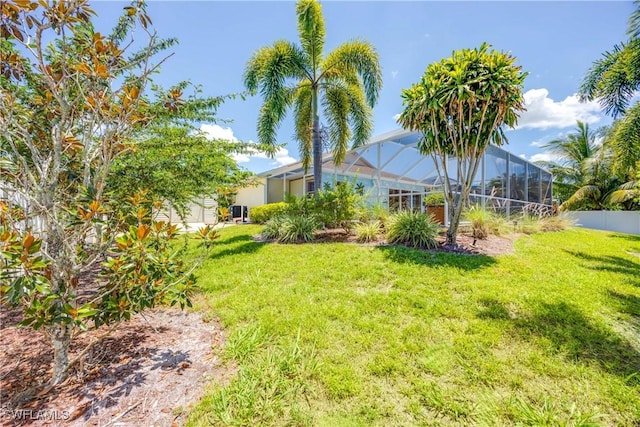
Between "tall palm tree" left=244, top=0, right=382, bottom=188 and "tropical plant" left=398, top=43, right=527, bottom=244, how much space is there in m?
3.37

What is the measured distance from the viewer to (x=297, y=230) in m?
7.17

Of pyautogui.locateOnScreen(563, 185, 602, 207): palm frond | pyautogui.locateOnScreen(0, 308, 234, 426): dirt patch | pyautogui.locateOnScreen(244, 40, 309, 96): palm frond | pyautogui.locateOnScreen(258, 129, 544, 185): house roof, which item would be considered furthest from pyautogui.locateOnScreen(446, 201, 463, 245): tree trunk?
pyautogui.locateOnScreen(563, 185, 602, 207): palm frond

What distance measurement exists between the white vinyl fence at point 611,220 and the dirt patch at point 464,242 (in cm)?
1348

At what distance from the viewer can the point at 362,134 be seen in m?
9.91

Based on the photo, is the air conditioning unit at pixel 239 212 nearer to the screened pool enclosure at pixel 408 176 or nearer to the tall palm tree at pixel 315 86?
the screened pool enclosure at pixel 408 176

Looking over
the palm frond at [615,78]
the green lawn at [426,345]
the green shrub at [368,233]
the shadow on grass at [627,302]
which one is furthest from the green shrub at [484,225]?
the palm frond at [615,78]

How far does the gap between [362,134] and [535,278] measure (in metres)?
7.17

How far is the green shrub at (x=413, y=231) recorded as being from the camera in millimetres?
6016

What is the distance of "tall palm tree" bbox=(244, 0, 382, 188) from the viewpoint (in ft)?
28.7

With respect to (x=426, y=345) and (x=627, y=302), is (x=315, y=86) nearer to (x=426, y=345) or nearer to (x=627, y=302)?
(x=426, y=345)

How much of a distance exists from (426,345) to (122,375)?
2.73 metres

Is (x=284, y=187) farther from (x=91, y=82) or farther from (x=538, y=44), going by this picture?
(x=91, y=82)

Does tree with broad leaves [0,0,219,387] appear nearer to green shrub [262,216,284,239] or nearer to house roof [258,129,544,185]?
green shrub [262,216,284,239]

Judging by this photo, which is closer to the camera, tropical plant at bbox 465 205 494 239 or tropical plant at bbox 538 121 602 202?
tropical plant at bbox 465 205 494 239
